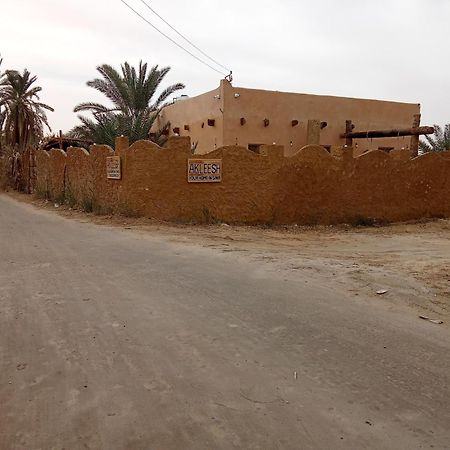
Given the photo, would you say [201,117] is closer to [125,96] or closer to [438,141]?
[125,96]

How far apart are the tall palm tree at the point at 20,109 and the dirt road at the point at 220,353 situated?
2403 centimetres

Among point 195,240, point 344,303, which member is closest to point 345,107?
point 195,240

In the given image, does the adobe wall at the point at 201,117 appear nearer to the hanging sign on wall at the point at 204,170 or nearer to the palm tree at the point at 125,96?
the palm tree at the point at 125,96

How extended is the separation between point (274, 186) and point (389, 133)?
893 centimetres

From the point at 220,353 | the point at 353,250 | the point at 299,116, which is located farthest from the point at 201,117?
the point at 220,353

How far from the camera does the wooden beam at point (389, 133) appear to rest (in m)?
17.7

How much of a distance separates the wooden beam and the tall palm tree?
61.7 ft

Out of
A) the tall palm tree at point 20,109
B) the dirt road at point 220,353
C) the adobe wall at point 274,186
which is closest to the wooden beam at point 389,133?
the adobe wall at point 274,186

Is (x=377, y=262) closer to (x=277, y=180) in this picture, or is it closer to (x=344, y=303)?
(x=344, y=303)

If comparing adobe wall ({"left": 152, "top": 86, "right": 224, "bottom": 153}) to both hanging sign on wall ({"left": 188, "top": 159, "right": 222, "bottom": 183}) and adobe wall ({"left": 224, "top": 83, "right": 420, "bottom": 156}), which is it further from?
hanging sign on wall ({"left": 188, "top": 159, "right": 222, "bottom": 183})

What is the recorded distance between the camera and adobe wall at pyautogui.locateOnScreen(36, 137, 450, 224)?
12203 millimetres

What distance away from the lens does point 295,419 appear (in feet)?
9.62

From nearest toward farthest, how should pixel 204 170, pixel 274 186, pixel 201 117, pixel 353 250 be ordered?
pixel 353 250
pixel 204 170
pixel 274 186
pixel 201 117

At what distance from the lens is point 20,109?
28.9m
